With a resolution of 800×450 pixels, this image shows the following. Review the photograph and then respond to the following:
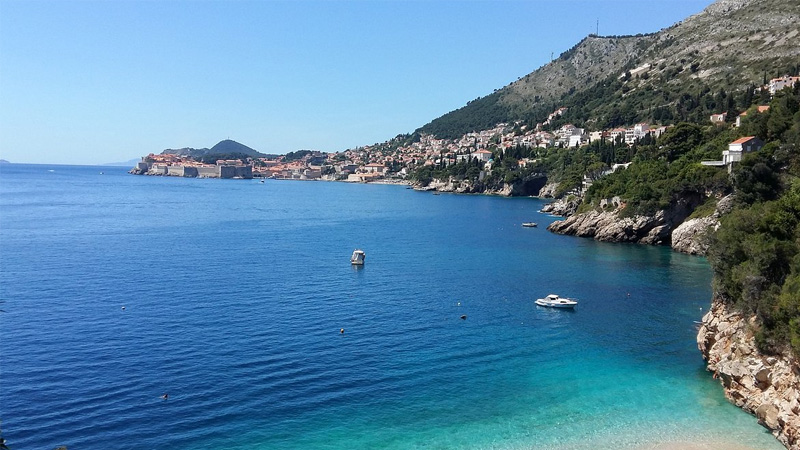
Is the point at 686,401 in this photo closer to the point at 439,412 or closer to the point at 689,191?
the point at 439,412

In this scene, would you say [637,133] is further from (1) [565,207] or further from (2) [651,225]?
(2) [651,225]

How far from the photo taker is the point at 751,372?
783 inches

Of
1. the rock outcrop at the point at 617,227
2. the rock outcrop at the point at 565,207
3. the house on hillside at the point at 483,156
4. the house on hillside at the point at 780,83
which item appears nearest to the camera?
the rock outcrop at the point at 617,227

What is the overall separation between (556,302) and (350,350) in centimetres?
1394

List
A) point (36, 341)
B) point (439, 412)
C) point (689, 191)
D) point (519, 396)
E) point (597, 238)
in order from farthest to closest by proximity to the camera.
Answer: point (597, 238)
point (689, 191)
point (36, 341)
point (519, 396)
point (439, 412)

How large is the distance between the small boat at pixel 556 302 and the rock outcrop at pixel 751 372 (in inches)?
394

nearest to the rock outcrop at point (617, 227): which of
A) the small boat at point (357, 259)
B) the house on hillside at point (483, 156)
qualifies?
the small boat at point (357, 259)

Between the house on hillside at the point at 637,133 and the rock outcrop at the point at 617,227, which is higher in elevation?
the house on hillside at the point at 637,133

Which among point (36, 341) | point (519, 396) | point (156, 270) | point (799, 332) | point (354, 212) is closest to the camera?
point (799, 332)

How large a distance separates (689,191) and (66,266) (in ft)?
171

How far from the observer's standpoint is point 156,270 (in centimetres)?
4300

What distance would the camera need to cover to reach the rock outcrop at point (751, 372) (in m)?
17.6

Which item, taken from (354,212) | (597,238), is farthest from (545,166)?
(597,238)

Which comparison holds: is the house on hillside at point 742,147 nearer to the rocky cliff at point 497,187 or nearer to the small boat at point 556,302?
the small boat at point 556,302
